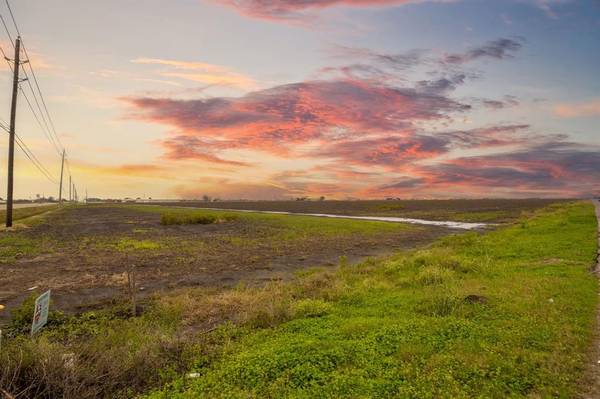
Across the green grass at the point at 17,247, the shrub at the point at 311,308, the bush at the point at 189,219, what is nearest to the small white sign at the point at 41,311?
the shrub at the point at 311,308

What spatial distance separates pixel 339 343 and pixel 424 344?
80.3 inches

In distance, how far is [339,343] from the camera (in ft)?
30.5

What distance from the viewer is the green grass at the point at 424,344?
7195mm

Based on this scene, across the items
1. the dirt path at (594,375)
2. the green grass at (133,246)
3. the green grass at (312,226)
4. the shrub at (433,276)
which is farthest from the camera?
the green grass at (312,226)

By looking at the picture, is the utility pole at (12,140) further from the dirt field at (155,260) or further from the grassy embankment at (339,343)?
the grassy embankment at (339,343)

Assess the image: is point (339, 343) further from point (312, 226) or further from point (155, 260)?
point (312, 226)

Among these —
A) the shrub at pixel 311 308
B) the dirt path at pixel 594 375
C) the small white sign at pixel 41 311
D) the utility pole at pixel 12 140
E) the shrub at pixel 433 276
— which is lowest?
the shrub at pixel 311 308

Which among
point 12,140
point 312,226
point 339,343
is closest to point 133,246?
point 12,140

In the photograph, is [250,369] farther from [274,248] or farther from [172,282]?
[274,248]

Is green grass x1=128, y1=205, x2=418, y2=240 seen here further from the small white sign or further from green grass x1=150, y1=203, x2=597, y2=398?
the small white sign

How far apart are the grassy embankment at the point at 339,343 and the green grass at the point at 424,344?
0.04 meters

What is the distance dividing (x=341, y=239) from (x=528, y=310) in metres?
26.9

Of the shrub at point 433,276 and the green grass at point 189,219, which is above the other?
the green grass at point 189,219

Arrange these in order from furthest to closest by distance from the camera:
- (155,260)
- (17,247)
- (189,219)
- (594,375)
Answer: (189,219) → (17,247) → (155,260) → (594,375)
